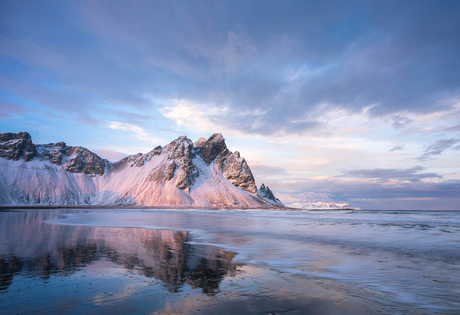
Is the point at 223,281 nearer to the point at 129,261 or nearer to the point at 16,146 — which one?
the point at 129,261

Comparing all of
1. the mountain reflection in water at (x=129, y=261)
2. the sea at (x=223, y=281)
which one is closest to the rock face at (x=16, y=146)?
the mountain reflection in water at (x=129, y=261)

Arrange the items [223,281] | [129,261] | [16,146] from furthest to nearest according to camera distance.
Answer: [16,146] < [129,261] < [223,281]

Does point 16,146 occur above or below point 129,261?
above

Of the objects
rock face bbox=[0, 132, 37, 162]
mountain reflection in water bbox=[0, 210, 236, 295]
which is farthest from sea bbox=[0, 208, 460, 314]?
rock face bbox=[0, 132, 37, 162]

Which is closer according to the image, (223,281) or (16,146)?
(223,281)

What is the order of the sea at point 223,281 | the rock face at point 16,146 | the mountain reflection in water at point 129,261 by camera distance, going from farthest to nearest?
the rock face at point 16,146 → the mountain reflection in water at point 129,261 → the sea at point 223,281

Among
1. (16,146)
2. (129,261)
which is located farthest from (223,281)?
(16,146)

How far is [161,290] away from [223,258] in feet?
21.3

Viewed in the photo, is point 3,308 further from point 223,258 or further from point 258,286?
point 223,258

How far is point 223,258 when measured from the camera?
47.6ft

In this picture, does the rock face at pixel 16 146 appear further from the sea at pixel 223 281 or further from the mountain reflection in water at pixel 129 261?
the sea at pixel 223 281

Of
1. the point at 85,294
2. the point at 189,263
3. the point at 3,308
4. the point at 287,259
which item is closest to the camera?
the point at 3,308

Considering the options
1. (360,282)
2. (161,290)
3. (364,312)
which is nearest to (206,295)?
(161,290)

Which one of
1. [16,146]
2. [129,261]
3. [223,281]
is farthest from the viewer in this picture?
[16,146]
